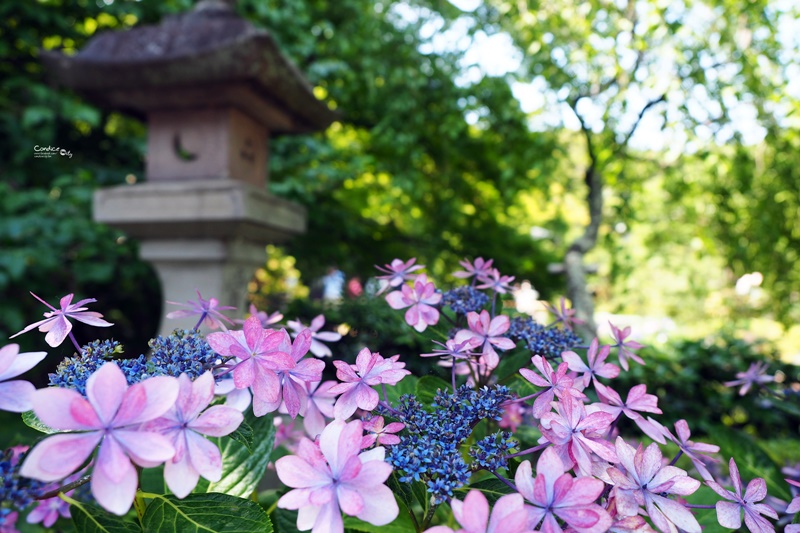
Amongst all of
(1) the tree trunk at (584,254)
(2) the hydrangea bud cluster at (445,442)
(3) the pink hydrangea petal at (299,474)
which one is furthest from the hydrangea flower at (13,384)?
(1) the tree trunk at (584,254)

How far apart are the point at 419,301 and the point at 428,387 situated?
13cm

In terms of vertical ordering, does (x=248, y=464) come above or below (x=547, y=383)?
below

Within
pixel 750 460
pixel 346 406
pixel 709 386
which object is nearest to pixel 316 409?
pixel 346 406

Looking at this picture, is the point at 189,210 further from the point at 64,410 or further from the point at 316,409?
the point at 64,410

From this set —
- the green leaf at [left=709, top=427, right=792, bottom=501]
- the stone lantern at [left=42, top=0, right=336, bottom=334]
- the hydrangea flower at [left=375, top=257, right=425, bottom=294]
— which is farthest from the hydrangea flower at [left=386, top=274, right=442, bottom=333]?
the stone lantern at [left=42, top=0, right=336, bottom=334]

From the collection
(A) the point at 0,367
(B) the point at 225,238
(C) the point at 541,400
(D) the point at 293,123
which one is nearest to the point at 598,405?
(C) the point at 541,400

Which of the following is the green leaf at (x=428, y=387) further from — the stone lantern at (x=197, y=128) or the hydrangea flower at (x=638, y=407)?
the stone lantern at (x=197, y=128)

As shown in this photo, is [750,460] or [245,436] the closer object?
[245,436]

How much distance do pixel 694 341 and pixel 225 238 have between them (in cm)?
354

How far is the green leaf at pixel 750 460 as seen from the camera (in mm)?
1082

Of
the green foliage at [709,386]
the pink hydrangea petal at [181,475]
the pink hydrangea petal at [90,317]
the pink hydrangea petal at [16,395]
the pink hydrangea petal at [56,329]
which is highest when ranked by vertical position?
the pink hydrangea petal at [16,395]

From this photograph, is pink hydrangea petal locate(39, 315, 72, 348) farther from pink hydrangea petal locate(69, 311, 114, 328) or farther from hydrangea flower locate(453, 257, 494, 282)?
hydrangea flower locate(453, 257, 494, 282)

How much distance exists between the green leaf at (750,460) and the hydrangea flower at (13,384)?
123cm

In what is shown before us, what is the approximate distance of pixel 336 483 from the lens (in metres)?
0.41
